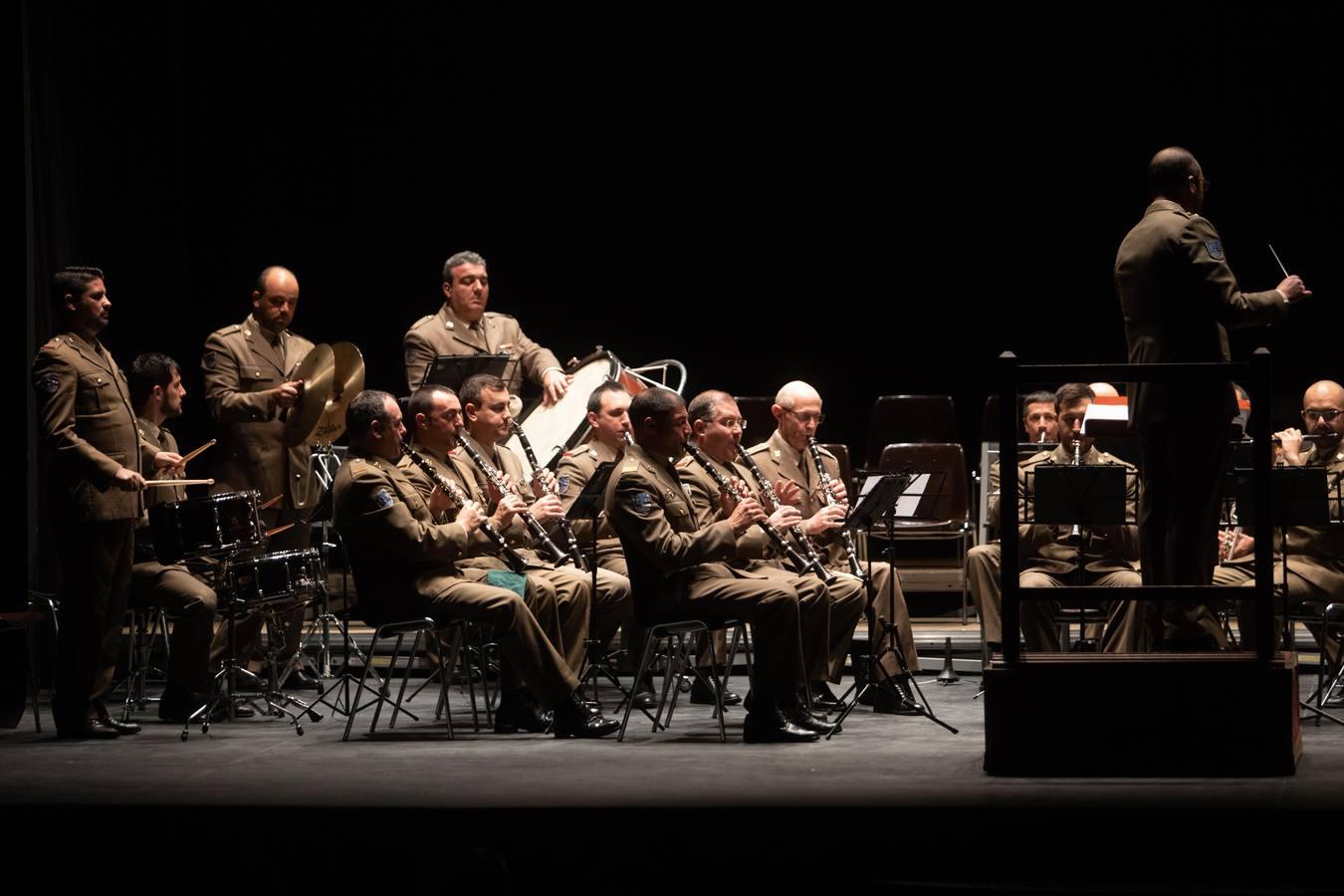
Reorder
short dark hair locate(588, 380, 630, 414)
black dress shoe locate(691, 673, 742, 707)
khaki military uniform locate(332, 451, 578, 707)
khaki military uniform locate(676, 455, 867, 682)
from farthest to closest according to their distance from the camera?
short dark hair locate(588, 380, 630, 414), black dress shoe locate(691, 673, 742, 707), khaki military uniform locate(676, 455, 867, 682), khaki military uniform locate(332, 451, 578, 707)

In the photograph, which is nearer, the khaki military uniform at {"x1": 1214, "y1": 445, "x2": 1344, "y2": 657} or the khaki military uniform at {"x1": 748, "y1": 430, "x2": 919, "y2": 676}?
the khaki military uniform at {"x1": 1214, "y1": 445, "x2": 1344, "y2": 657}

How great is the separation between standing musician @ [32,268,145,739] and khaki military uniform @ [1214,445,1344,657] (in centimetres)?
393

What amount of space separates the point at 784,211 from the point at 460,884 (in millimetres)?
6429

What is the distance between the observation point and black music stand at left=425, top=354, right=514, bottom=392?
22.4ft

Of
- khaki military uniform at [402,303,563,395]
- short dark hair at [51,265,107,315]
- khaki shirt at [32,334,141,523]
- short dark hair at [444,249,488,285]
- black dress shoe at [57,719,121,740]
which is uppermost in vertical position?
short dark hair at [444,249,488,285]

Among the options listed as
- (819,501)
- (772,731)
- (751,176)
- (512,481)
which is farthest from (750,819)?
(751,176)

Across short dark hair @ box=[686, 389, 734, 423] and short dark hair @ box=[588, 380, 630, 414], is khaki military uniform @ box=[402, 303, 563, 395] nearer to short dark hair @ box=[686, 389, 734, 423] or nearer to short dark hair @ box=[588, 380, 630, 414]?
short dark hair @ box=[588, 380, 630, 414]

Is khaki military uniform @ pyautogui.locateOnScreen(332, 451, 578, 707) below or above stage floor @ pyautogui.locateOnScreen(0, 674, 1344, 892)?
above

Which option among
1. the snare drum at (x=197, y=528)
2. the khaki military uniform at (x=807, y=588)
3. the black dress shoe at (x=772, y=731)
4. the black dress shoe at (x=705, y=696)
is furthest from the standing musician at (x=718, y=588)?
the snare drum at (x=197, y=528)

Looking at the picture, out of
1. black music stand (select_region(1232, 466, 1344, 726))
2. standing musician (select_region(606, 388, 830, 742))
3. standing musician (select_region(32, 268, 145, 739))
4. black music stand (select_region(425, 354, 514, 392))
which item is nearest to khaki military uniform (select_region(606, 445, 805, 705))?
standing musician (select_region(606, 388, 830, 742))

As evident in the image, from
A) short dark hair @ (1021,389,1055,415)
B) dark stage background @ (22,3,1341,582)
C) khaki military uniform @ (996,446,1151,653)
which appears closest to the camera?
khaki military uniform @ (996,446,1151,653)

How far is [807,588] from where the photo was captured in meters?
6.01

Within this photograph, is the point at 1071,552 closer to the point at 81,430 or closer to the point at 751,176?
the point at 751,176

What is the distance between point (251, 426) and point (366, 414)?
159cm
